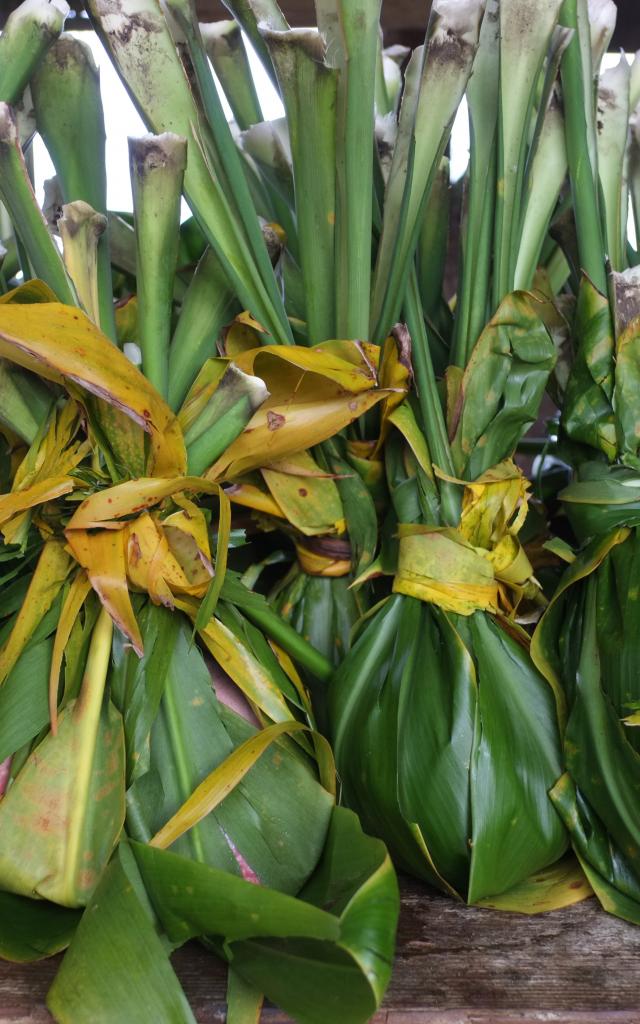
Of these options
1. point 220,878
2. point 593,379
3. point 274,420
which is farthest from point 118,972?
point 593,379

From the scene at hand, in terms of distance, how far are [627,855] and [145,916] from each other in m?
0.23

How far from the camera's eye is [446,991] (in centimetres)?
39

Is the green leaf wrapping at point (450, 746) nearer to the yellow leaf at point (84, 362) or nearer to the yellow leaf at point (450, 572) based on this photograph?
the yellow leaf at point (450, 572)

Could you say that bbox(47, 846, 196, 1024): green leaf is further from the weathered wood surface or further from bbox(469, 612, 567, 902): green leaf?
bbox(469, 612, 567, 902): green leaf

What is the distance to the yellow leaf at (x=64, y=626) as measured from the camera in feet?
1.41

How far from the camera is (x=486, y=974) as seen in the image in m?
0.40

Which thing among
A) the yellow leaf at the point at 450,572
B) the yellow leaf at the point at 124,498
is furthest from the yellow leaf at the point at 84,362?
the yellow leaf at the point at 450,572

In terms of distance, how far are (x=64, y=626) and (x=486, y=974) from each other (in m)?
0.25

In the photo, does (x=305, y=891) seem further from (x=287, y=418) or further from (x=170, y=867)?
(x=287, y=418)

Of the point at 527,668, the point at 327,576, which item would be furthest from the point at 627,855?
the point at 327,576

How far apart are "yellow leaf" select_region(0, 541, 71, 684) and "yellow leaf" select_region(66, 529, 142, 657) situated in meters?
0.02

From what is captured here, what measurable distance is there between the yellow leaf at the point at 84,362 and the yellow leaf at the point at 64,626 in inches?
2.9

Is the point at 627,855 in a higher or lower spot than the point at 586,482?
lower

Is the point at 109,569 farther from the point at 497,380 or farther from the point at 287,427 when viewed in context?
the point at 497,380
